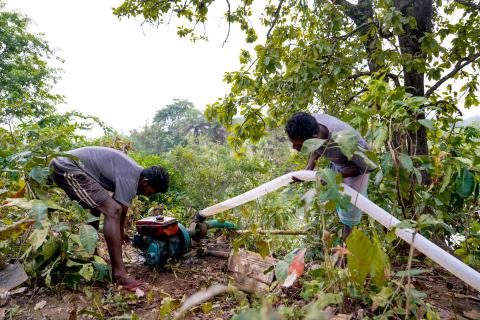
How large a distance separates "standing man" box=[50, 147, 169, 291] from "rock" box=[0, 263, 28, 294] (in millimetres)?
564

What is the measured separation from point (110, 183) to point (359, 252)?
2124 millimetres

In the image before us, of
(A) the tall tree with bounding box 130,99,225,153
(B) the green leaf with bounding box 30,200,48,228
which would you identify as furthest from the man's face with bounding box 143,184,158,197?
(A) the tall tree with bounding box 130,99,225,153

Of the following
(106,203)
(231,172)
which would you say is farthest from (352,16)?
(231,172)

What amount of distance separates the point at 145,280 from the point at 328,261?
5.88ft

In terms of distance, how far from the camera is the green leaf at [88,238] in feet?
7.17

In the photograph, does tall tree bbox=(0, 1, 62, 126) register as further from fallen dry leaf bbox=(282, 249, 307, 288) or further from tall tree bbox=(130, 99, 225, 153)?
fallen dry leaf bbox=(282, 249, 307, 288)

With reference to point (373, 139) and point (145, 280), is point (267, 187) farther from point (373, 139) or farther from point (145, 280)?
point (145, 280)

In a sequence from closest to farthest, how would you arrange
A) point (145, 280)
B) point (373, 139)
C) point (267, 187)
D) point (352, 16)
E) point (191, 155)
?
1. point (373, 139)
2. point (267, 187)
3. point (145, 280)
4. point (352, 16)
5. point (191, 155)

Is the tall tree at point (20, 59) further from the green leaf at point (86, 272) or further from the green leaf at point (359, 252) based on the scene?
the green leaf at point (359, 252)

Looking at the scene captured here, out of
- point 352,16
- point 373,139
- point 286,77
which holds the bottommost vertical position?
point 373,139

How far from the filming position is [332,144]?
2.38m

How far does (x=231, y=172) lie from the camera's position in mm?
7906

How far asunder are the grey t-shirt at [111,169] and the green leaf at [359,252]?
1861mm

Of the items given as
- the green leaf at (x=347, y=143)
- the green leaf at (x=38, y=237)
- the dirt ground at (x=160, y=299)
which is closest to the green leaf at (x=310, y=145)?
the green leaf at (x=347, y=143)
